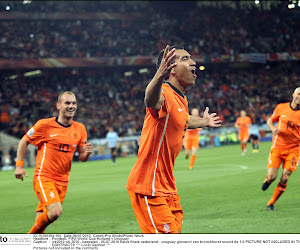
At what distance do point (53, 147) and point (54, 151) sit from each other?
69 millimetres

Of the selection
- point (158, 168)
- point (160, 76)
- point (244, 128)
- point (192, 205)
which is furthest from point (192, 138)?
point (160, 76)

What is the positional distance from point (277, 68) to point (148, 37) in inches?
503

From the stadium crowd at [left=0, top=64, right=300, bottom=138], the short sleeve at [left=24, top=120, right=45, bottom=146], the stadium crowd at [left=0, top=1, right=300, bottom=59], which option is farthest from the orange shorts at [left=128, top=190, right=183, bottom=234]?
the stadium crowd at [left=0, top=1, right=300, bottom=59]

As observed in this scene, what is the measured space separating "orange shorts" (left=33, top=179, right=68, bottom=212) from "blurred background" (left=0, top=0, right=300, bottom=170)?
2402 cm

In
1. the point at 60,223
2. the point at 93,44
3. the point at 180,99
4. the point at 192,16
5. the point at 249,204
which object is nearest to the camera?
the point at 180,99

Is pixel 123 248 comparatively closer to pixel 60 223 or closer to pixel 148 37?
pixel 60 223

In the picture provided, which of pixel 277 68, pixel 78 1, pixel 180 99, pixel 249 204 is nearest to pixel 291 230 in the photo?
pixel 249 204

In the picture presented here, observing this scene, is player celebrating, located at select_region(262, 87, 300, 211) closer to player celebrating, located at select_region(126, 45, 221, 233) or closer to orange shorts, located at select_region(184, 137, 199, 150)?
player celebrating, located at select_region(126, 45, 221, 233)

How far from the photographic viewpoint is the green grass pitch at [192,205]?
9.09m

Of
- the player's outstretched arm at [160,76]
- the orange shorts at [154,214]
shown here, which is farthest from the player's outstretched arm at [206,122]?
the player's outstretched arm at [160,76]

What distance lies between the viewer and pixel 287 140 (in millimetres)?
10688

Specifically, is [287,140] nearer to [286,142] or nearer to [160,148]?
[286,142]

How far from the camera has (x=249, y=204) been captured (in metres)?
11.2

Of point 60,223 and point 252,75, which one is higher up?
point 252,75
